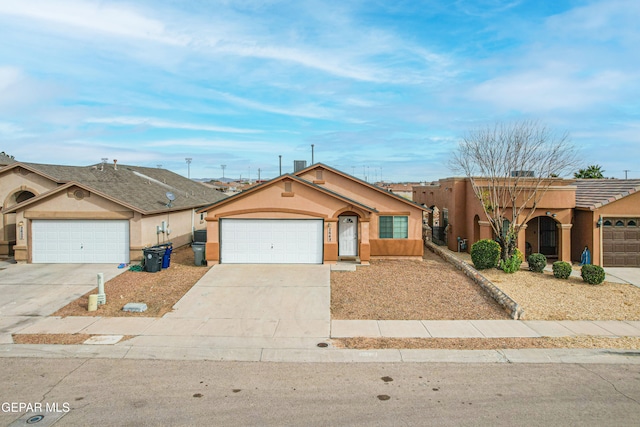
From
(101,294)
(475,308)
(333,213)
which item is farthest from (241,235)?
(475,308)

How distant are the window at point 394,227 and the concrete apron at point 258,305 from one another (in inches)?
169

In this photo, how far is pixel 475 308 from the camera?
Answer: 1360 cm

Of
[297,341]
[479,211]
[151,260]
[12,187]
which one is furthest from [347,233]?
[12,187]

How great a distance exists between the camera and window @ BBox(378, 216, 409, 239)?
21688 mm

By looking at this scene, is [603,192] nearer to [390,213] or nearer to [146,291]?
[390,213]

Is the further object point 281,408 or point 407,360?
point 407,360

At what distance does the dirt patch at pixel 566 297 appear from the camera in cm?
1312

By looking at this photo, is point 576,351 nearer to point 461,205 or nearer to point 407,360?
point 407,360

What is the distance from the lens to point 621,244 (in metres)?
20.3

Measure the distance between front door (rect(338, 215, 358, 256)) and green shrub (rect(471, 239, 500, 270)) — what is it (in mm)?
5379

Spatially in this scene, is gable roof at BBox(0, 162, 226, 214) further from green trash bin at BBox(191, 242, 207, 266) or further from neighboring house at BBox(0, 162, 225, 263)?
green trash bin at BBox(191, 242, 207, 266)

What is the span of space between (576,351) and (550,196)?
12233 millimetres

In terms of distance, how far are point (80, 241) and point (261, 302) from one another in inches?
420

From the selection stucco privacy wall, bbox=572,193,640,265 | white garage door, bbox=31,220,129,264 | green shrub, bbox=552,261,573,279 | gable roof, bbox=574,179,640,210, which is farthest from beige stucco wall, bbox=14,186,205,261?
gable roof, bbox=574,179,640,210
